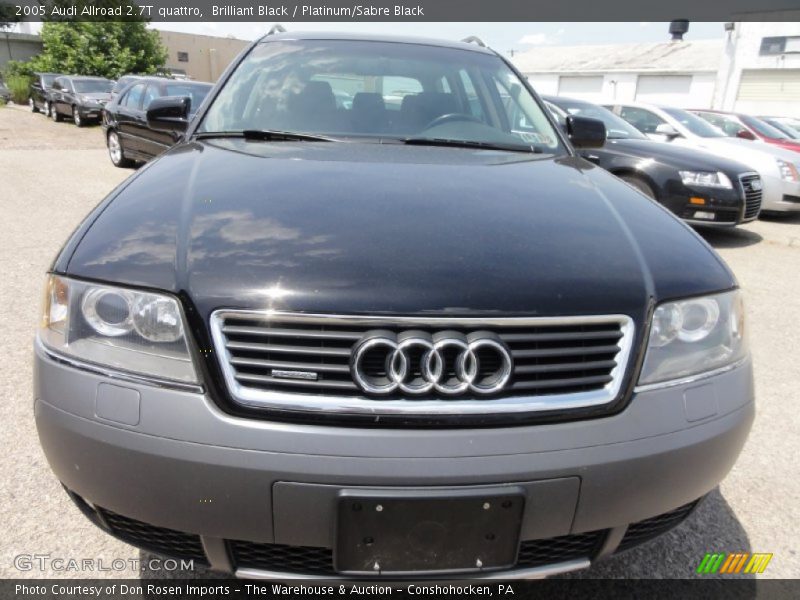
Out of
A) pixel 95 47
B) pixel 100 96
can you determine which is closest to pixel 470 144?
pixel 100 96

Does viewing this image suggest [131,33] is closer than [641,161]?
No

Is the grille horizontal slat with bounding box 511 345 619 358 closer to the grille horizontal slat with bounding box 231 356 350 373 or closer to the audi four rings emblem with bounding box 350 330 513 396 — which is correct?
the audi four rings emblem with bounding box 350 330 513 396

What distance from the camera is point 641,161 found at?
6781 millimetres

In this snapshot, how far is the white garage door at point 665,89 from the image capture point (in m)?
28.7

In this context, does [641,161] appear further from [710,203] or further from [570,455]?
[570,455]

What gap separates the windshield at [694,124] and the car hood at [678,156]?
7.51 ft

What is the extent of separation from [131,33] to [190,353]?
30968 millimetres

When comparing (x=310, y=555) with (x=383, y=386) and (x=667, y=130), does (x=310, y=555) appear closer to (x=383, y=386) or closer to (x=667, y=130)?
(x=383, y=386)

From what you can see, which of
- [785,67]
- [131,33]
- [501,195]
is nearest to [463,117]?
[501,195]

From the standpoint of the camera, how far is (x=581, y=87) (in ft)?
106

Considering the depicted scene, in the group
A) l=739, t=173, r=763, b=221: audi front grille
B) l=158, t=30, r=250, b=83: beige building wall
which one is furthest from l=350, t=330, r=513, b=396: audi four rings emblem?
l=158, t=30, r=250, b=83: beige building wall

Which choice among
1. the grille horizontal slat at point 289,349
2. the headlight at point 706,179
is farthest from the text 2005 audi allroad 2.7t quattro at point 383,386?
the headlight at point 706,179

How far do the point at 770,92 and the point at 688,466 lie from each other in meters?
28.6

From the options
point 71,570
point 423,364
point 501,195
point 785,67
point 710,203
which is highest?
point 785,67
